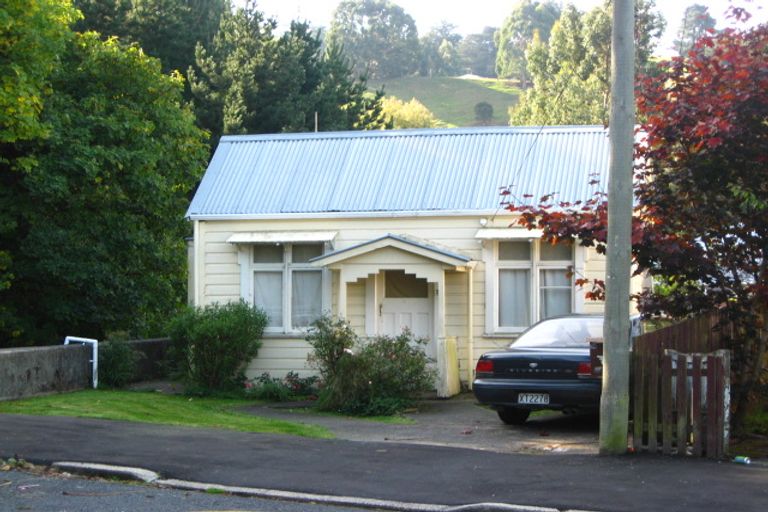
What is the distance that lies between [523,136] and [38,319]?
1175 cm

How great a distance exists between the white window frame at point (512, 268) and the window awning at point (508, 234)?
23 cm

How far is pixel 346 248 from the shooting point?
768 inches

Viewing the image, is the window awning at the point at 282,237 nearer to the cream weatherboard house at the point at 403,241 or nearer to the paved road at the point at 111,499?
the cream weatherboard house at the point at 403,241

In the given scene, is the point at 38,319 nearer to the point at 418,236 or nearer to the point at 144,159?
the point at 144,159

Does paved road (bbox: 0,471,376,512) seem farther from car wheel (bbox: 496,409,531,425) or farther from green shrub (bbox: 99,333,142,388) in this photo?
green shrub (bbox: 99,333,142,388)

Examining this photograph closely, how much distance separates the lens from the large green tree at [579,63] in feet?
164

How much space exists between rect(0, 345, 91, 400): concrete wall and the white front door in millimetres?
5425

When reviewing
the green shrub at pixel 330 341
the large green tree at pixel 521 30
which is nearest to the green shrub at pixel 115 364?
the green shrub at pixel 330 341

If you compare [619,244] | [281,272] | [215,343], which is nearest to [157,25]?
[281,272]

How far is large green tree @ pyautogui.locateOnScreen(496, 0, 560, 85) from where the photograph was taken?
12438 centimetres

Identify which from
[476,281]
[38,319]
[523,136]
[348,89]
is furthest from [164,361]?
[348,89]

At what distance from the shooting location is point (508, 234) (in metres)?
19.2

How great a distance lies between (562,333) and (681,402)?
379 centimetres

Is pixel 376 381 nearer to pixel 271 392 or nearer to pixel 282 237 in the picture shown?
pixel 271 392
